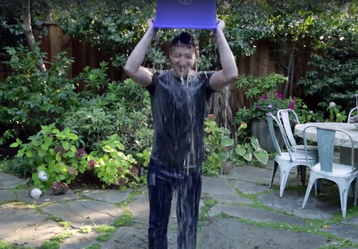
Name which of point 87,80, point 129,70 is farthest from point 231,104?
point 129,70

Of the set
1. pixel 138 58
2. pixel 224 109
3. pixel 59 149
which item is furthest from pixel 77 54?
pixel 138 58

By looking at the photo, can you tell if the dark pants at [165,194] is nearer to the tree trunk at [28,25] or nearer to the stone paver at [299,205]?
the stone paver at [299,205]

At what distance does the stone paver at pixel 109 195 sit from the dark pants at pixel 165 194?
1.85 m

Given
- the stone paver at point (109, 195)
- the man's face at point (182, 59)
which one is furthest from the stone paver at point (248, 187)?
the man's face at point (182, 59)

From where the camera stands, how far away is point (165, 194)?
2.27 m

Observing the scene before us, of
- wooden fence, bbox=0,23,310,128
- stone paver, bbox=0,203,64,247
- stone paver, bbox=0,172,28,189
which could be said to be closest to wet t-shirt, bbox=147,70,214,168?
stone paver, bbox=0,203,64,247

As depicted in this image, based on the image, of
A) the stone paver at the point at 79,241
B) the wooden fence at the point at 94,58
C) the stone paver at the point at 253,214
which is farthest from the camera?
the wooden fence at the point at 94,58

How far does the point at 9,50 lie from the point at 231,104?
3.49 meters

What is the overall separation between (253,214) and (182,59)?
87.4 inches

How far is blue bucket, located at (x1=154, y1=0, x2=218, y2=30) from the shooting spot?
2.09 metres

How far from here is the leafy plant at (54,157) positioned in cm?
437

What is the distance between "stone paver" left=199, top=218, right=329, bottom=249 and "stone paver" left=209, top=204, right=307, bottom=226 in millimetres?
220

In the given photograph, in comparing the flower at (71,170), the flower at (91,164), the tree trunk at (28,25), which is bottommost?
the flower at (71,170)

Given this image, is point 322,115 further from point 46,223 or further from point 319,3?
point 46,223
